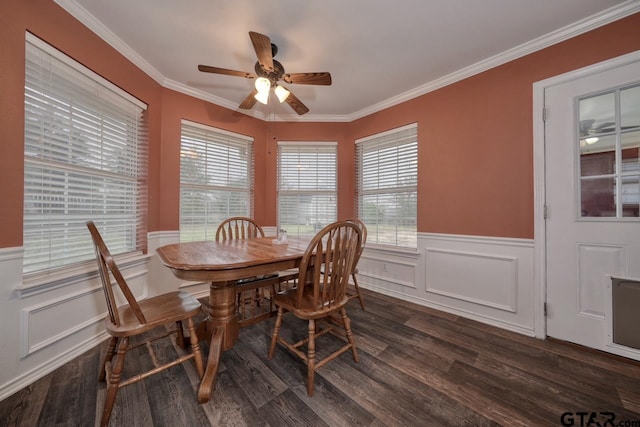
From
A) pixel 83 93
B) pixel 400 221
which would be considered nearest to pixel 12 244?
pixel 83 93

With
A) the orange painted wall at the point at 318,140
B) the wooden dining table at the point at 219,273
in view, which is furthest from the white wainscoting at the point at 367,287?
the orange painted wall at the point at 318,140

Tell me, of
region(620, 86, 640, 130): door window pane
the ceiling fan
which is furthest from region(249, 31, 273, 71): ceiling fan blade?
region(620, 86, 640, 130): door window pane

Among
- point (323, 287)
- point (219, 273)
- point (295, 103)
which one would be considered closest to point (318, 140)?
point (295, 103)

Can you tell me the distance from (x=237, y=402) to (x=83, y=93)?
2445 mm

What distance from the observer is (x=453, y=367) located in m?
1.55

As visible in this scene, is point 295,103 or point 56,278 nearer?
point 56,278

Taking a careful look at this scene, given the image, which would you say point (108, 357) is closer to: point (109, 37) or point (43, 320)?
point (43, 320)

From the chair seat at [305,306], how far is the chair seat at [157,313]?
0.52m

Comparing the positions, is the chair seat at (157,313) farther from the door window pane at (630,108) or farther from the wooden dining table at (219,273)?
the door window pane at (630,108)

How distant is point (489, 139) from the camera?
219 cm

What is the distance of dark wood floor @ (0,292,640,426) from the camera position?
1.16 m

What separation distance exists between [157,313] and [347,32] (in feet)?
7.91

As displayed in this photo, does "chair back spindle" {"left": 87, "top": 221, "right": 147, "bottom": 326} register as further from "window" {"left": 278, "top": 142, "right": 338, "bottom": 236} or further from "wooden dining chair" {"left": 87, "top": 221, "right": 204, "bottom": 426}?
"window" {"left": 278, "top": 142, "right": 338, "bottom": 236}

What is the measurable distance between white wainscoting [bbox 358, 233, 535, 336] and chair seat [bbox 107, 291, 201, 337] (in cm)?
223
